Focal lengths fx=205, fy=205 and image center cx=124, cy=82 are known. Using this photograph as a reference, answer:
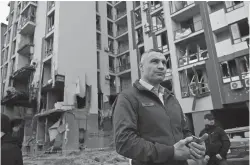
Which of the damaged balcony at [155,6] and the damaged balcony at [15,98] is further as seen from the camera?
the damaged balcony at [155,6]

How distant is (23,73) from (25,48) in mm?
2888

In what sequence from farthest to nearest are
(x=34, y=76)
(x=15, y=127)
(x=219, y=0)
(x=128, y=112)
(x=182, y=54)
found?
(x=34, y=76), (x=182, y=54), (x=219, y=0), (x=15, y=127), (x=128, y=112)

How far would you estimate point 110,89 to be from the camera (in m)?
24.5

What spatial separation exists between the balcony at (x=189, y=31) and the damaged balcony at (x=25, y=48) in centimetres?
1524

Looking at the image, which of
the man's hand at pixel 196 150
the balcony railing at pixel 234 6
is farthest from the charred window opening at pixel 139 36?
the man's hand at pixel 196 150

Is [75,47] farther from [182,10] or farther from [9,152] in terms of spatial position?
[9,152]

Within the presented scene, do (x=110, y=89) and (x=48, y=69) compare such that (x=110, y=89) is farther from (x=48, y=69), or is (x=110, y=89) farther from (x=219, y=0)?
(x=219, y=0)

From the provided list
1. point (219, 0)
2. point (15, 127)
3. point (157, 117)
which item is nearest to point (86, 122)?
point (15, 127)

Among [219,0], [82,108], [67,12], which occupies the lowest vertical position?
[82,108]

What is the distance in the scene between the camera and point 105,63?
80.4ft

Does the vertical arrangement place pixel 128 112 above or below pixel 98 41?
below

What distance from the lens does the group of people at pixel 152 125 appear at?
1489 millimetres

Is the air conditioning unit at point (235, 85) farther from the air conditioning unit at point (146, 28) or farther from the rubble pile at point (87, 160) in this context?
the air conditioning unit at point (146, 28)

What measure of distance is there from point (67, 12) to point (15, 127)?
666 inches
